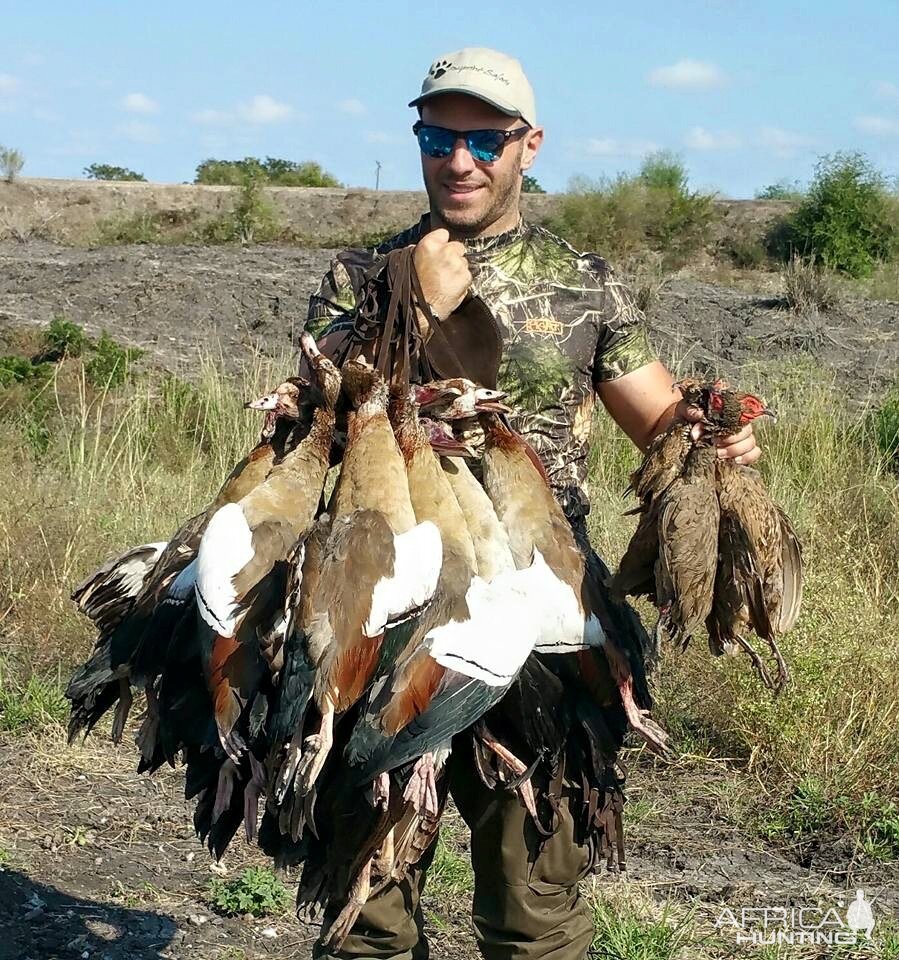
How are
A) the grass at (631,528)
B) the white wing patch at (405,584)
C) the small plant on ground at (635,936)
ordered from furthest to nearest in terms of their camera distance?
the grass at (631,528), the small plant on ground at (635,936), the white wing patch at (405,584)

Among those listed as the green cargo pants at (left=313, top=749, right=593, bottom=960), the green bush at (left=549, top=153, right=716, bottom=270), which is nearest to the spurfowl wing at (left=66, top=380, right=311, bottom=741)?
the green cargo pants at (left=313, top=749, right=593, bottom=960)

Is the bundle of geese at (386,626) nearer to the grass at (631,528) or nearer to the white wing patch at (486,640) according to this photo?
the white wing patch at (486,640)

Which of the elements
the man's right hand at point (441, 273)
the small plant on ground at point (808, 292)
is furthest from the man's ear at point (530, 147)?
the small plant on ground at point (808, 292)

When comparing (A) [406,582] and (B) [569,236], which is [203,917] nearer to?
(A) [406,582]

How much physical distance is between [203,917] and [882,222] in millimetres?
21589

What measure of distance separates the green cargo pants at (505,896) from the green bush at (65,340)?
9625mm

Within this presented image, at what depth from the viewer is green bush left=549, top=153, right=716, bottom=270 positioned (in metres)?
23.3

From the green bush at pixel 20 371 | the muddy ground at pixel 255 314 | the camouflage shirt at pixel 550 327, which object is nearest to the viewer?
the camouflage shirt at pixel 550 327

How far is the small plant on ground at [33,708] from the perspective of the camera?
5809 millimetres

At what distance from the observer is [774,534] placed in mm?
2883

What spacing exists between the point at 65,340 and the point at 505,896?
1002 cm

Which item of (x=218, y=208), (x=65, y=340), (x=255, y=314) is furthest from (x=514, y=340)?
(x=218, y=208)

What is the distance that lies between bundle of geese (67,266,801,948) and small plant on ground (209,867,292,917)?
64.4 inches

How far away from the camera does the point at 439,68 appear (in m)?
3.31
